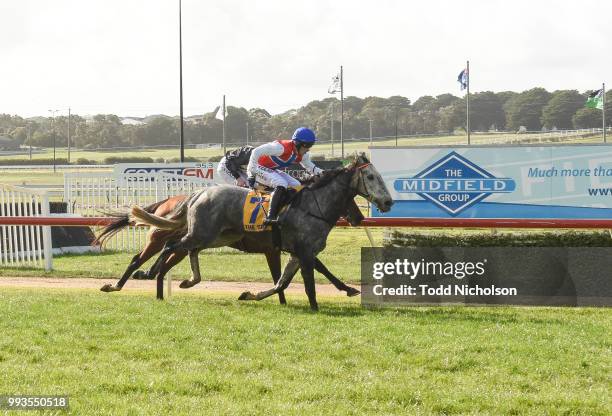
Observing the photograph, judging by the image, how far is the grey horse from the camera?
9.13 meters

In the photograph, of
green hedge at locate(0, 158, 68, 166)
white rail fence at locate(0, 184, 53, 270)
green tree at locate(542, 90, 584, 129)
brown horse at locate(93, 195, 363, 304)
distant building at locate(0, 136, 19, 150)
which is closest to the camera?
brown horse at locate(93, 195, 363, 304)

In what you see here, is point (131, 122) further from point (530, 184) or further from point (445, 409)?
point (445, 409)

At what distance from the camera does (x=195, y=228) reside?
9508 millimetres

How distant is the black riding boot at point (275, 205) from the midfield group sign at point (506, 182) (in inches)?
520

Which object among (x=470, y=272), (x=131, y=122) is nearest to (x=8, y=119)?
(x=131, y=122)

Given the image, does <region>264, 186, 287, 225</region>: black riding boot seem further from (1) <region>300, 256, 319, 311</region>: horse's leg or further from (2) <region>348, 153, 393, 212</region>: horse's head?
(2) <region>348, 153, 393, 212</region>: horse's head

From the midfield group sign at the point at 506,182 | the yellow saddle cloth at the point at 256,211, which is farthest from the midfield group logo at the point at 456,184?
the yellow saddle cloth at the point at 256,211

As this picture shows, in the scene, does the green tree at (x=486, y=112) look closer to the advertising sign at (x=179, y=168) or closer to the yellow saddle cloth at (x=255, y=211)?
the advertising sign at (x=179, y=168)

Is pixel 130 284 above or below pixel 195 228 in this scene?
below

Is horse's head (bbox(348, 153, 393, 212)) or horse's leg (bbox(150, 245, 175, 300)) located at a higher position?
horse's head (bbox(348, 153, 393, 212))

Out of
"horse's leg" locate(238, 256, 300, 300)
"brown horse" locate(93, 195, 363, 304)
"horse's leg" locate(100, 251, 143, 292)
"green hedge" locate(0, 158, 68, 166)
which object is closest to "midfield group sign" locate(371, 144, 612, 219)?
"brown horse" locate(93, 195, 363, 304)

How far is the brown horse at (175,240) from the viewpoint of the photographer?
9680 millimetres

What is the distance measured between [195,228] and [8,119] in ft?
572

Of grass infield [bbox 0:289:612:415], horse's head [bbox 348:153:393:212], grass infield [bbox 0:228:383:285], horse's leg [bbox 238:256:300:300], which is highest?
horse's head [bbox 348:153:393:212]
